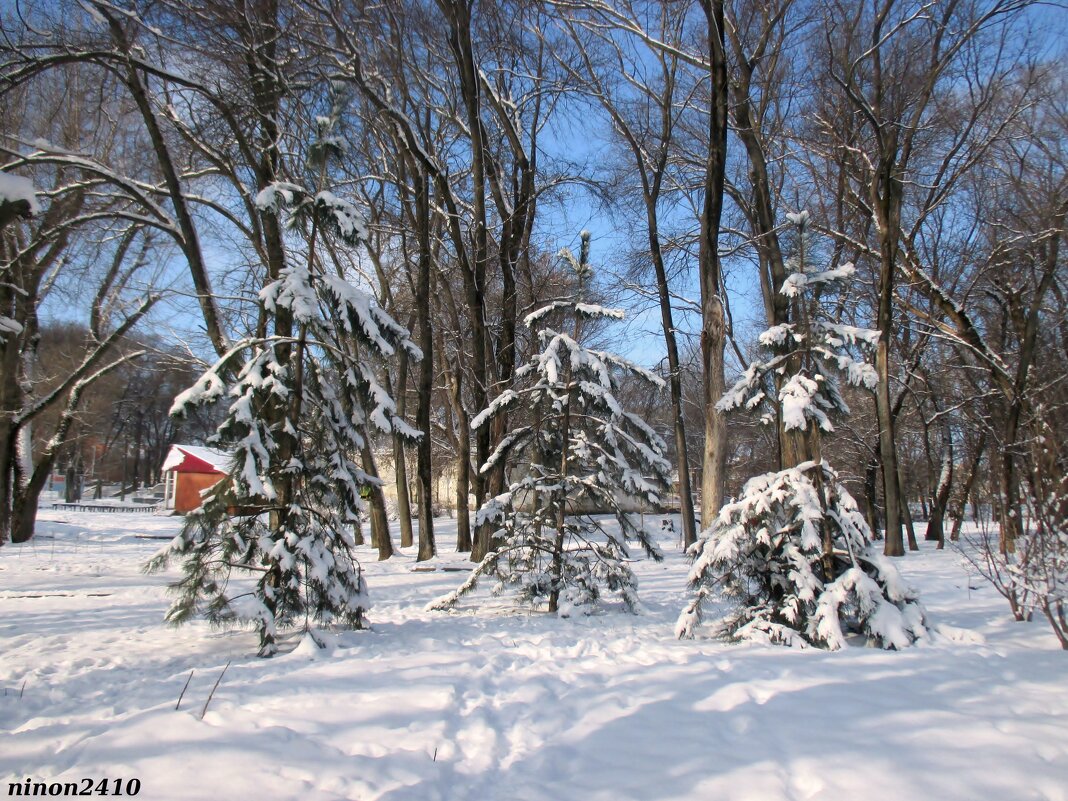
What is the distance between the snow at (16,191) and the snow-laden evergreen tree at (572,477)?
536 cm

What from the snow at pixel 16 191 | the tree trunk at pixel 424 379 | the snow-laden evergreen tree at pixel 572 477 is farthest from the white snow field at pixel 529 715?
the tree trunk at pixel 424 379

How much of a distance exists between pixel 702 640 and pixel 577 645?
1.34m

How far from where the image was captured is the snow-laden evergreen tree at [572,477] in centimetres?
780

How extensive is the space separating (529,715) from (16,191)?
13.0 feet

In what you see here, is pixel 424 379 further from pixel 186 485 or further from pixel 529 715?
pixel 186 485

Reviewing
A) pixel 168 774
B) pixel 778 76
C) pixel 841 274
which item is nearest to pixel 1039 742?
pixel 168 774

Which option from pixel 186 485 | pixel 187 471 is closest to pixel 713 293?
pixel 187 471

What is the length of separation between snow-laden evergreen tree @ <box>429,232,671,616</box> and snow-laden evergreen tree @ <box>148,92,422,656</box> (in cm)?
190

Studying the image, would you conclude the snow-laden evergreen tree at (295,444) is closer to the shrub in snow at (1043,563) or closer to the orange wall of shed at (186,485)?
the shrub in snow at (1043,563)

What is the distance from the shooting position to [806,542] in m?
6.09

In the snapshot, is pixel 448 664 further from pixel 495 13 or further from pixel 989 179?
pixel 989 179

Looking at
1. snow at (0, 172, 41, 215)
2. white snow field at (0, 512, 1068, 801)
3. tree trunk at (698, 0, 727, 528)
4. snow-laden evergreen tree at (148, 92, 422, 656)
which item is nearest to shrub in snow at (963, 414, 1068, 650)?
white snow field at (0, 512, 1068, 801)

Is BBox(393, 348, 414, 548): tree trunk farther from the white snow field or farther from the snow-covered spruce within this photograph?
the snow-covered spruce

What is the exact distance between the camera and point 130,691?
14.6 ft
